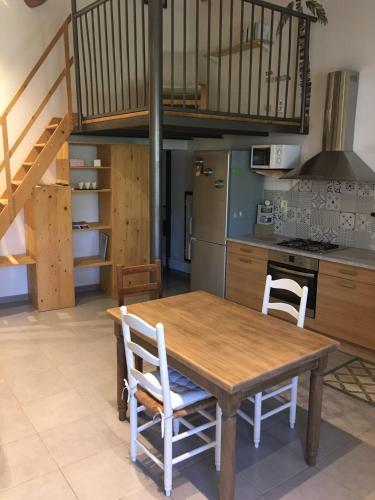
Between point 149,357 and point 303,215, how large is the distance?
3225 mm

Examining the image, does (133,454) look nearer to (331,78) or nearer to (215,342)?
(215,342)

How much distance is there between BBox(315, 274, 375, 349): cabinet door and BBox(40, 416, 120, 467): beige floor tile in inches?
87.2

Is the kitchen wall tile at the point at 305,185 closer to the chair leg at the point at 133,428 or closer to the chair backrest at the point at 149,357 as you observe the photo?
the chair backrest at the point at 149,357

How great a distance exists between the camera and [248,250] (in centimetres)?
470

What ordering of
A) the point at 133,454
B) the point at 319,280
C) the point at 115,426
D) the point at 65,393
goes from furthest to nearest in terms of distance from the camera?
the point at 319,280, the point at 65,393, the point at 115,426, the point at 133,454

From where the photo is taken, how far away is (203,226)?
17.1 ft

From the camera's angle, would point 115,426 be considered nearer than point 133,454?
No

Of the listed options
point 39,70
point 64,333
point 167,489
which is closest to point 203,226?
point 64,333

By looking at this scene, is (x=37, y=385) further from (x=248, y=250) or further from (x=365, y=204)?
(x=365, y=204)

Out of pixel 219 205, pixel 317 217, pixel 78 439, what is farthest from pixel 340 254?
pixel 78 439

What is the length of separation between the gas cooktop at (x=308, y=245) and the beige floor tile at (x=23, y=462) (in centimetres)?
285

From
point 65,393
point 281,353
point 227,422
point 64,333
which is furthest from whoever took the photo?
point 64,333

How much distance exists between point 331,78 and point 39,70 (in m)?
3.22

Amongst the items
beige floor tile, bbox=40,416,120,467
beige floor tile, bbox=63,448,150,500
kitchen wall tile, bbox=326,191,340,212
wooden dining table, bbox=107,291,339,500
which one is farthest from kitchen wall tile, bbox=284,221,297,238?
beige floor tile, bbox=63,448,150,500
